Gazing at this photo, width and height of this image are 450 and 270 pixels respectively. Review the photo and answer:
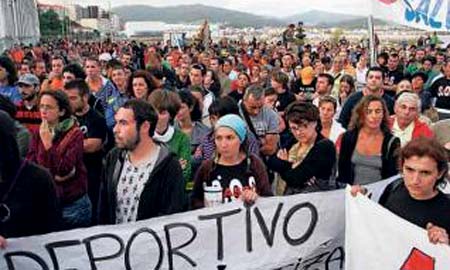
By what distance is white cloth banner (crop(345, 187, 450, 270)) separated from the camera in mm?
3512

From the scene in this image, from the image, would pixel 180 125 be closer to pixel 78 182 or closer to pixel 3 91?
pixel 78 182

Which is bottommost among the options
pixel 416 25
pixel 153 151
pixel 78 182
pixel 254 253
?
pixel 254 253

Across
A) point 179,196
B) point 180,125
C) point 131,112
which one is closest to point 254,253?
point 179,196

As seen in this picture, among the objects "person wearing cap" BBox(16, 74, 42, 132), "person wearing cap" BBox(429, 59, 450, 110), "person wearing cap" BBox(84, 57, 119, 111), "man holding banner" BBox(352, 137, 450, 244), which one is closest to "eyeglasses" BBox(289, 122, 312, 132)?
"man holding banner" BBox(352, 137, 450, 244)

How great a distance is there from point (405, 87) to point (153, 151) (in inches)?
189

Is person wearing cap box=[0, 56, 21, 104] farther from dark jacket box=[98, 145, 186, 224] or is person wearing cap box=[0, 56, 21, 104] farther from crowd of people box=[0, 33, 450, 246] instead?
Answer: dark jacket box=[98, 145, 186, 224]

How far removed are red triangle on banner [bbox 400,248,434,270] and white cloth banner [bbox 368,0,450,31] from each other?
4757mm

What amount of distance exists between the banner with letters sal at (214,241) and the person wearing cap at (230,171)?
0.16m

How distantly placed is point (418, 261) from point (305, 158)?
115cm

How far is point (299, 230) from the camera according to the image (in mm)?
4234

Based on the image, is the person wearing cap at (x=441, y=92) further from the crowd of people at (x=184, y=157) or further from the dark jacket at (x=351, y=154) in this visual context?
the dark jacket at (x=351, y=154)

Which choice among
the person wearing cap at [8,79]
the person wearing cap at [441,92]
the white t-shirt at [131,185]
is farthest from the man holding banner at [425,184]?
the person wearing cap at [441,92]

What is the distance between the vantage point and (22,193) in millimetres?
3488

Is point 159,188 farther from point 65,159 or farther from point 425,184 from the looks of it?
point 425,184
